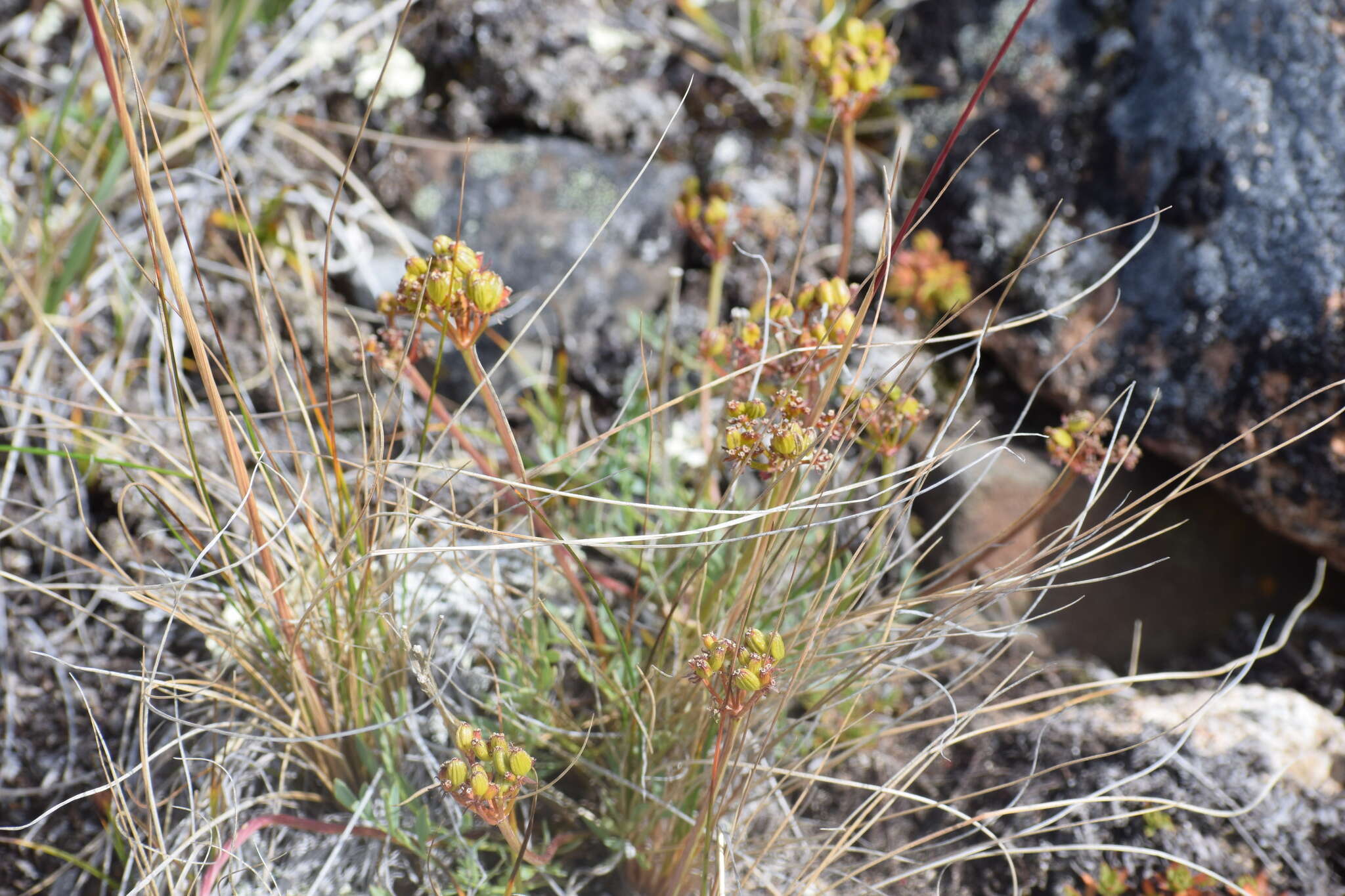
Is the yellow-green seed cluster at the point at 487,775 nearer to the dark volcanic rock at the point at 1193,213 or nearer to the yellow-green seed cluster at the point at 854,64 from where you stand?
the yellow-green seed cluster at the point at 854,64

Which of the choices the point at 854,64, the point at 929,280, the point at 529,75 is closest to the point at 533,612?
the point at 854,64

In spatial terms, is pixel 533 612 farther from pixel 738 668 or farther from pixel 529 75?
pixel 529 75

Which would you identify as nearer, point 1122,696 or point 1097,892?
Result: point 1097,892

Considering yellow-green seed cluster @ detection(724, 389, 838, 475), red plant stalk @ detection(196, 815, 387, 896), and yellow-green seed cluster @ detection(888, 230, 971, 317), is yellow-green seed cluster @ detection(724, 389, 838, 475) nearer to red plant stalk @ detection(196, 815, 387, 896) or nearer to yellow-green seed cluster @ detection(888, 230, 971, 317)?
red plant stalk @ detection(196, 815, 387, 896)

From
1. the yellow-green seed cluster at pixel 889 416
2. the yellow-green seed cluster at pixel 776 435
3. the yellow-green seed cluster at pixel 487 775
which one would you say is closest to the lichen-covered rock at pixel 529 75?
the yellow-green seed cluster at pixel 889 416

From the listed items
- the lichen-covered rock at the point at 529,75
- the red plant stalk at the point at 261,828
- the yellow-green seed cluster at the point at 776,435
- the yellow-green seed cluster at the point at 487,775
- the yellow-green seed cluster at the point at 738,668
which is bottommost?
the red plant stalk at the point at 261,828

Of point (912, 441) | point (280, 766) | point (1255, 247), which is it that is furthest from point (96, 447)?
point (1255, 247)

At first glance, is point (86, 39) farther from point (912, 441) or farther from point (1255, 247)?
point (1255, 247)
